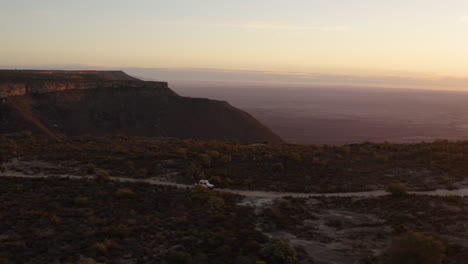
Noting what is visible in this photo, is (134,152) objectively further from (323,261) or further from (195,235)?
(323,261)

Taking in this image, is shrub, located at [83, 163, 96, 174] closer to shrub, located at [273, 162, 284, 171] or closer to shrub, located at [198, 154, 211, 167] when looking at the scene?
shrub, located at [198, 154, 211, 167]

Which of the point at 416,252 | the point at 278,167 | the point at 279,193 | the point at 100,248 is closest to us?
the point at 416,252

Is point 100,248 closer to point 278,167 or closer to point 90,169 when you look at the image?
point 90,169

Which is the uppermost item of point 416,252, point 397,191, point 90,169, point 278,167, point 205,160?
point 397,191

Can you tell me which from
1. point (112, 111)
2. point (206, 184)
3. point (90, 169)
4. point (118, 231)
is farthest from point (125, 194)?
point (112, 111)

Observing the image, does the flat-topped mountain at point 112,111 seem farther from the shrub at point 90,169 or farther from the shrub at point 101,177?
the shrub at point 101,177

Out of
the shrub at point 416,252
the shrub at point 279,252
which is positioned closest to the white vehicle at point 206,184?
the shrub at point 279,252
